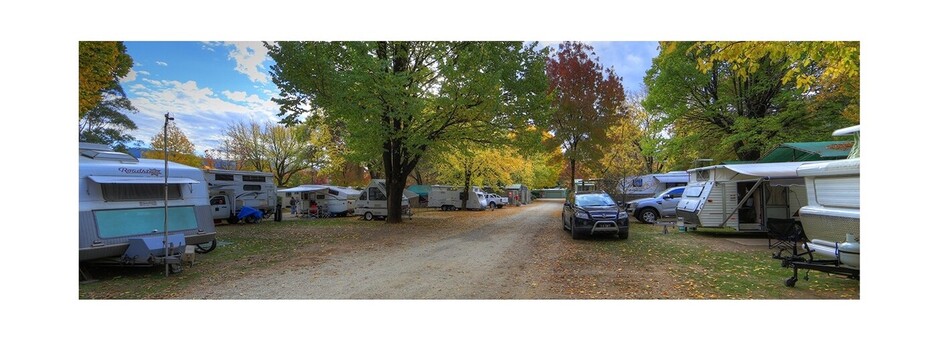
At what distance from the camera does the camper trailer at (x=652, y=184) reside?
20.8 metres

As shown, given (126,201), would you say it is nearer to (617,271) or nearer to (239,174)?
(617,271)

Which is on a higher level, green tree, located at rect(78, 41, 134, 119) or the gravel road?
green tree, located at rect(78, 41, 134, 119)

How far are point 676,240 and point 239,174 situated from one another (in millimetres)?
17528

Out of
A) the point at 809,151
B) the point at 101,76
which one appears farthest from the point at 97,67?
the point at 809,151

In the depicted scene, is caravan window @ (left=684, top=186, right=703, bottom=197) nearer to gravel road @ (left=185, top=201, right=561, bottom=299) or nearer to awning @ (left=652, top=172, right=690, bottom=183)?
gravel road @ (left=185, top=201, right=561, bottom=299)

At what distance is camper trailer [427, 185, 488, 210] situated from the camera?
29.2 meters

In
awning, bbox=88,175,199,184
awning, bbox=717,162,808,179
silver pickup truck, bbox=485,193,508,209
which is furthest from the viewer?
silver pickup truck, bbox=485,193,508,209

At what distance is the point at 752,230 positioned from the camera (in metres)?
11.4

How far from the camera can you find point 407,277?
21.7ft

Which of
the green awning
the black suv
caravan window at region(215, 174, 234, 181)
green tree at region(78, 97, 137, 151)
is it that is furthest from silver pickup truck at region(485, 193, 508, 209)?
green tree at region(78, 97, 137, 151)

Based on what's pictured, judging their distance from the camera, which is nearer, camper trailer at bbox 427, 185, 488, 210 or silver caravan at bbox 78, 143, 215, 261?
silver caravan at bbox 78, 143, 215, 261

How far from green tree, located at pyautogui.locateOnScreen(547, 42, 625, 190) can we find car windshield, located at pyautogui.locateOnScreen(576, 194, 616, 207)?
8.13m

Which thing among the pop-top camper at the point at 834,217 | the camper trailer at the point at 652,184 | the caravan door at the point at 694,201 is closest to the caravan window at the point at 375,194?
the camper trailer at the point at 652,184

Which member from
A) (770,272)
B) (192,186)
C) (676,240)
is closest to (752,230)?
(676,240)
